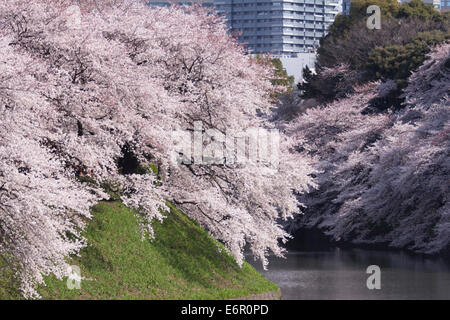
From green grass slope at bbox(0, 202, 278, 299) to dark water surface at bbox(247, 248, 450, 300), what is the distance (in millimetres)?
2502

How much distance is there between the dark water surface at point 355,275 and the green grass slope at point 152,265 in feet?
8.21

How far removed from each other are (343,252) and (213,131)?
1557cm

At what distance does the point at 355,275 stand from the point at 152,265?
1084 cm

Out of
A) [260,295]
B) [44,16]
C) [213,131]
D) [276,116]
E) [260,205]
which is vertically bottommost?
[260,295]

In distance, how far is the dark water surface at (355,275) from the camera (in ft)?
93.4

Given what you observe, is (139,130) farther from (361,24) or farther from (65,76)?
(361,24)

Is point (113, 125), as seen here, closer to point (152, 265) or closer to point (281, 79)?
point (152, 265)

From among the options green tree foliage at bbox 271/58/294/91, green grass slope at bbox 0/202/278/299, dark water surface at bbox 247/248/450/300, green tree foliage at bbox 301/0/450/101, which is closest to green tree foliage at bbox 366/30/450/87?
green tree foliage at bbox 301/0/450/101

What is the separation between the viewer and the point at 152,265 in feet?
81.3

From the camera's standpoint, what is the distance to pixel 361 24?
69688 mm

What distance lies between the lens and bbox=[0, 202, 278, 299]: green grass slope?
22516mm

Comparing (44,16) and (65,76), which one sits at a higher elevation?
(44,16)

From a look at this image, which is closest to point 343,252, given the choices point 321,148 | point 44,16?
point 321,148

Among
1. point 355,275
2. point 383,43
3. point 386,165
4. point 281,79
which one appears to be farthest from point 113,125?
point 281,79
